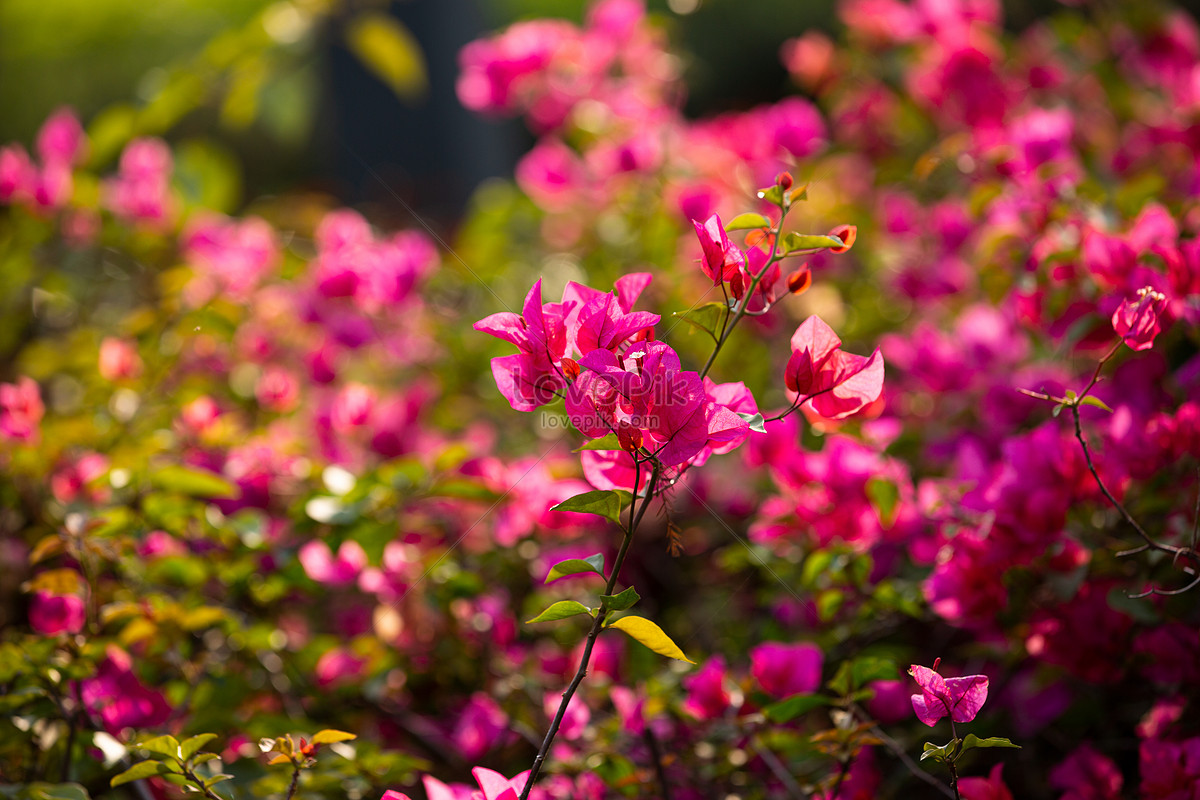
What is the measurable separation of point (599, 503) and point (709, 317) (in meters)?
0.15

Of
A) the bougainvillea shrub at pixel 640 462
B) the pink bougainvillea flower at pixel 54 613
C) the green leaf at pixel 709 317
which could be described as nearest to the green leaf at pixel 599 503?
the bougainvillea shrub at pixel 640 462

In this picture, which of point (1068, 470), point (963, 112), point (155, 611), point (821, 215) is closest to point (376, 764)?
point (155, 611)

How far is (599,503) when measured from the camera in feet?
1.91

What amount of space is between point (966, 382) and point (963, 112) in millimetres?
680

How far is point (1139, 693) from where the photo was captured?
879mm

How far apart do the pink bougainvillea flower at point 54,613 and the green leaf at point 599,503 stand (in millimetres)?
580

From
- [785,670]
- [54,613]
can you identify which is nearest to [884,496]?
[785,670]

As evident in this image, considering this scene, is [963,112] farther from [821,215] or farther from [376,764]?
[376,764]

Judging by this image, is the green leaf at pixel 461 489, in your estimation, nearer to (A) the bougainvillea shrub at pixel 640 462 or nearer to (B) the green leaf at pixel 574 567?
(A) the bougainvillea shrub at pixel 640 462

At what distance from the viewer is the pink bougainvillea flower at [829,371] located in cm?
60

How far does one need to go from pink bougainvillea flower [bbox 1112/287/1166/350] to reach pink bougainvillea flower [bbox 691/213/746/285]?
0.32m

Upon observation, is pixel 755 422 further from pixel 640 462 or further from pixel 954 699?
pixel 954 699

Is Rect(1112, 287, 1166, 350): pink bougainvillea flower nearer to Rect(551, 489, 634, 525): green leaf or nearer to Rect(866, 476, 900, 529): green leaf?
Rect(866, 476, 900, 529): green leaf

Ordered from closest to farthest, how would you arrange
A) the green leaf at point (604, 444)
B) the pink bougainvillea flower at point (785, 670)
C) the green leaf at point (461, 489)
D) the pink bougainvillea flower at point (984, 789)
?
1. the green leaf at point (604, 444)
2. the pink bougainvillea flower at point (984, 789)
3. the pink bougainvillea flower at point (785, 670)
4. the green leaf at point (461, 489)
